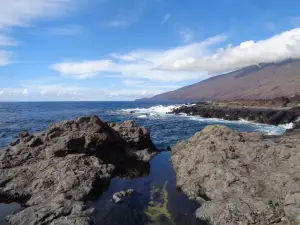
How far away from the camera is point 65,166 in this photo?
16938mm

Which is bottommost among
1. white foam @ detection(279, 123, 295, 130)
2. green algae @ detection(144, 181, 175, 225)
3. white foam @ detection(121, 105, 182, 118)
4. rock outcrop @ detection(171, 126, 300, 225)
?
white foam @ detection(279, 123, 295, 130)

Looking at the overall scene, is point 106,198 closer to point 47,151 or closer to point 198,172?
point 198,172

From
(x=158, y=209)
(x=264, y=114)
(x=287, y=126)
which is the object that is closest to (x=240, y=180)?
(x=158, y=209)

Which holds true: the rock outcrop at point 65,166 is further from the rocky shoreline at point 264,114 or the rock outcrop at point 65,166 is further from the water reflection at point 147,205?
the rocky shoreline at point 264,114

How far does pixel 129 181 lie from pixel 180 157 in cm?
465

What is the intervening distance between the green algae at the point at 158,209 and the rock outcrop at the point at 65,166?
2.81 metres

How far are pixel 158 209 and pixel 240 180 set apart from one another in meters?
4.33

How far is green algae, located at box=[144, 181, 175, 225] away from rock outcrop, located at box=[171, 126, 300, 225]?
4.24ft

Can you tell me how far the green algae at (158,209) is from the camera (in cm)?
1216

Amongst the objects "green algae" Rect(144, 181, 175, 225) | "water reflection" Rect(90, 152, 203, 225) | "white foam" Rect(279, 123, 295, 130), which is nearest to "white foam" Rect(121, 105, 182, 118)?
"white foam" Rect(279, 123, 295, 130)

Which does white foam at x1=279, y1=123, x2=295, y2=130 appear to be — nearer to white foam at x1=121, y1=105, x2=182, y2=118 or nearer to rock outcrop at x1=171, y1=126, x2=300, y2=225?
rock outcrop at x1=171, y1=126, x2=300, y2=225

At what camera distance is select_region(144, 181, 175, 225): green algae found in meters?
12.2

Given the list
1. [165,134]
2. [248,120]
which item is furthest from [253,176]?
[248,120]

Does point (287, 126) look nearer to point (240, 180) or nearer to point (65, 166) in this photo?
point (240, 180)
